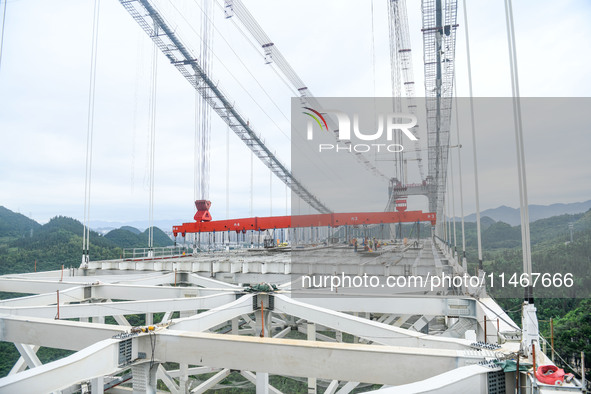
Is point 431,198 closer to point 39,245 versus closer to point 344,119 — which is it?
point 344,119

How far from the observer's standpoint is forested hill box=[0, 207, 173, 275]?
41688 millimetres

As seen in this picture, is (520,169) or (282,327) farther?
(282,327)

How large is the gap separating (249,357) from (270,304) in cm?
320

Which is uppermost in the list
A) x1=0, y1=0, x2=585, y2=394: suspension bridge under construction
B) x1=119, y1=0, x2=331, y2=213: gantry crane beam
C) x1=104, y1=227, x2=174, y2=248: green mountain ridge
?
x1=119, y1=0, x2=331, y2=213: gantry crane beam

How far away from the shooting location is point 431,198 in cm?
5088

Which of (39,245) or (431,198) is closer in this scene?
(39,245)

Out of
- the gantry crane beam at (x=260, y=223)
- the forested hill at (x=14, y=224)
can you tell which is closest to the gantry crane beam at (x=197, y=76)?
the gantry crane beam at (x=260, y=223)

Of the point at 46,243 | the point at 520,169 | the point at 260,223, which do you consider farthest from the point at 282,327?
the point at 46,243

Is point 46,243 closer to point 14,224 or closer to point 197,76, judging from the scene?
point 14,224

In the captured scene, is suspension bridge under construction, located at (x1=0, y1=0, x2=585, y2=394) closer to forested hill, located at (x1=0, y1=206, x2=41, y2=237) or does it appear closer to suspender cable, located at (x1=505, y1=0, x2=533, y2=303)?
suspender cable, located at (x1=505, y1=0, x2=533, y2=303)

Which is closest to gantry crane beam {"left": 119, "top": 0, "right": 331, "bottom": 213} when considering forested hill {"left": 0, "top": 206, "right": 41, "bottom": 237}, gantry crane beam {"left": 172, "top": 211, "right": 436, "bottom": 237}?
gantry crane beam {"left": 172, "top": 211, "right": 436, "bottom": 237}

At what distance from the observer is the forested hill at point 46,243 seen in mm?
41688

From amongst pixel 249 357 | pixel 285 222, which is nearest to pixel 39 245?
pixel 285 222

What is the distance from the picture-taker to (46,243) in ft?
155
